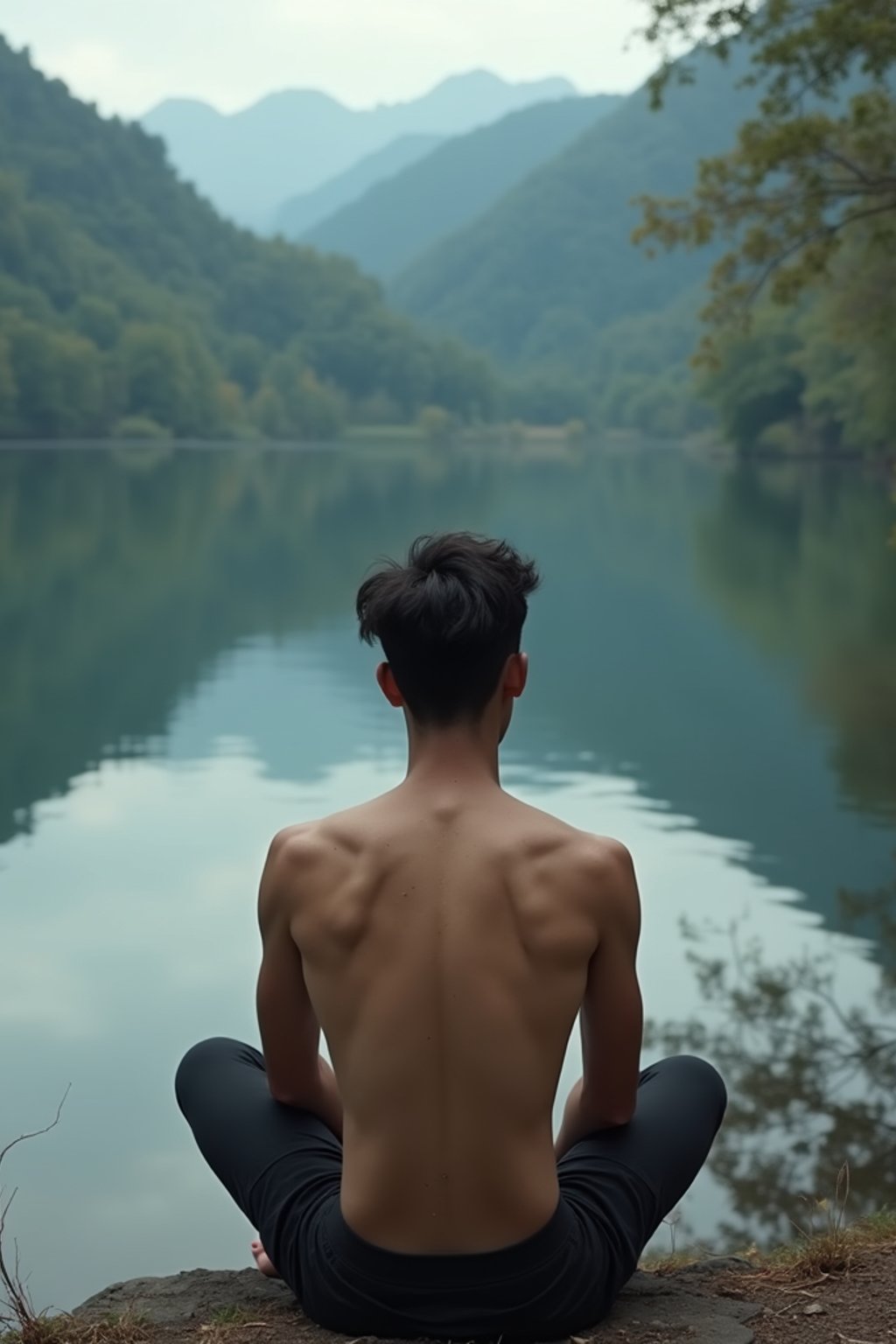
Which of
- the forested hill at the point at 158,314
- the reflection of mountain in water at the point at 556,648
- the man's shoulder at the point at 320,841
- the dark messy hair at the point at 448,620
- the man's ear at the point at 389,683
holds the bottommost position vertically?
the reflection of mountain in water at the point at 556,648

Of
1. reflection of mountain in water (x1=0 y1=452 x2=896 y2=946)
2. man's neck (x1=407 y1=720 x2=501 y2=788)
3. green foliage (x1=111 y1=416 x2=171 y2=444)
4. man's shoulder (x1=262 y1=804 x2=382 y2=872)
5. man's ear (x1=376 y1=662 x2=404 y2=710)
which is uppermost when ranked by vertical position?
green foliage (x1=111 y1=416 x2=171 y2=444)

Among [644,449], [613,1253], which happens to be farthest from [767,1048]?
[644,449]

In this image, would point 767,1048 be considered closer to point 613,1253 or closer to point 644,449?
point 613,1253

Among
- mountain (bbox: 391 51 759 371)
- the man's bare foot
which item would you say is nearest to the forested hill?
mountain (bbox: 391 51 759 371)

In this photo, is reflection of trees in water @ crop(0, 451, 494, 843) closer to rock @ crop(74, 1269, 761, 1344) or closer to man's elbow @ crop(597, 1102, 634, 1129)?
rock @ crop(74, 1269, 761, 1344)

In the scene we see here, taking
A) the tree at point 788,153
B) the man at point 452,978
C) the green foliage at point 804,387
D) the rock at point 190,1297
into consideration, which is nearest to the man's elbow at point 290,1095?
the man at point 452,978

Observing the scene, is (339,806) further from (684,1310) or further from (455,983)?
(455,983)

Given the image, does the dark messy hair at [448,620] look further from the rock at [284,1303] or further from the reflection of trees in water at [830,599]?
the reflection of trees in water at [830,599]

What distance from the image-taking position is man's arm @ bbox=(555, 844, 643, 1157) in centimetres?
261

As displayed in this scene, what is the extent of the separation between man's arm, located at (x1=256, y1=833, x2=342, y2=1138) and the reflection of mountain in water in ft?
17.2

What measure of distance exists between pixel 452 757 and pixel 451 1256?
0.73m

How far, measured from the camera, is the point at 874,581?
23125 mm

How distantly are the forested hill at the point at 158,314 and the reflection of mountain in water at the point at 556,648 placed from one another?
53.9 metres

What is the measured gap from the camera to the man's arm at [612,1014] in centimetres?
261
